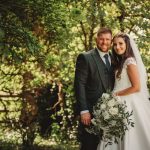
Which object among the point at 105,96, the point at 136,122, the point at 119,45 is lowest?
the point at 136,122

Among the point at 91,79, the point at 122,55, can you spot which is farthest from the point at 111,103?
the point at 122,55

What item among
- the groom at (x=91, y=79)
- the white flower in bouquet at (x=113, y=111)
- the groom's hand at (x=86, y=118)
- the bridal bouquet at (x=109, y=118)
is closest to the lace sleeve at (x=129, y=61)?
the groom at (x=91, y=79)

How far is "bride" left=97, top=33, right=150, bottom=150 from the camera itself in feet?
19.4

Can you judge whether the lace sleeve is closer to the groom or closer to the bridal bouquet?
the groom

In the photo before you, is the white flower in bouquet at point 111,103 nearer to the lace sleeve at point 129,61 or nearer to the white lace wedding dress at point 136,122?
the white lace wedding dress at point 136,122

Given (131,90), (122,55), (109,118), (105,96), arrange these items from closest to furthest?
(109,118)
(105,96)
(131,90)
(122,55)

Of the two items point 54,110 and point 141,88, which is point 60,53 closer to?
point 54,110

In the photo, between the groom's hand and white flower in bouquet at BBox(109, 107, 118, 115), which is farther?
the groom's hand

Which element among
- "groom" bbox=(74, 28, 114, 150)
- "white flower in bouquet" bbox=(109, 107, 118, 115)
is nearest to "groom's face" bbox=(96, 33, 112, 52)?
"groom" bbox=(74, 28, 114, 150)

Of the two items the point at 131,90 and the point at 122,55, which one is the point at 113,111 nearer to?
the point at 131,90

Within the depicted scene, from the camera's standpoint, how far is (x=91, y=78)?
19.4ft

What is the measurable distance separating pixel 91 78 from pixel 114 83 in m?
0.40

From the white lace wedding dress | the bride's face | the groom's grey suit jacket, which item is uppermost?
the bride's face

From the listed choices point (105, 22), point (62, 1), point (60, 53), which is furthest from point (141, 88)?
point (60, 53)
